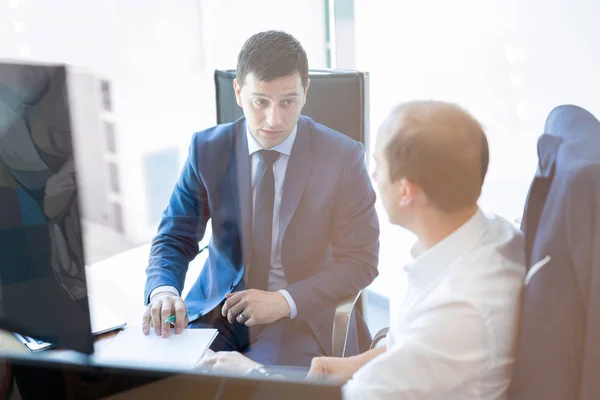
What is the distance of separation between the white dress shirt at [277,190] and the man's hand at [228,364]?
5.2 inches

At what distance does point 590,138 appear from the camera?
73 cm

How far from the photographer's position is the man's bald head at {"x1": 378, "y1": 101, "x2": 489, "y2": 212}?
70 cm

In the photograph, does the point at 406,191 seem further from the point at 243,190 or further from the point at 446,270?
the point at 243,190

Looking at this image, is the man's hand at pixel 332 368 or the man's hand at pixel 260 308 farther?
the man's hand at pixel 260 308

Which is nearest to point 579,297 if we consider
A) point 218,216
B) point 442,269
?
point 442,269

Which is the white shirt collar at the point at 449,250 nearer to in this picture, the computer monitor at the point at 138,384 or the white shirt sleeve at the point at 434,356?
the white shirt sleeve at the point at 434,356

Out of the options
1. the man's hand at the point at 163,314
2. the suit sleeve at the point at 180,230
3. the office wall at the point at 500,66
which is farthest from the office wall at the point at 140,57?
the office wall at the point at 500,66

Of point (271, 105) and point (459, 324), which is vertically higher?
point (271, 105)

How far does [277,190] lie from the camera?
3.48ft

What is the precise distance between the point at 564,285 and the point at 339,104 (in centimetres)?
55

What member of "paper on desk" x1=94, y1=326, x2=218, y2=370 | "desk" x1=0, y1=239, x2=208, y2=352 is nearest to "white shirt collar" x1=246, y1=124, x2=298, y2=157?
"desk" x1=0, y1=239, x2=208, y2=352

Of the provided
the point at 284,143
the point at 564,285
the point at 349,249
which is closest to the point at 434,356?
the point at 564,285

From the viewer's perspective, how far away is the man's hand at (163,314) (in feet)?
3.40

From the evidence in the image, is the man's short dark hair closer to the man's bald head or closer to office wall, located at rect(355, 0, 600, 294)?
office wall, located at rect(355, 0, 600, 294)
